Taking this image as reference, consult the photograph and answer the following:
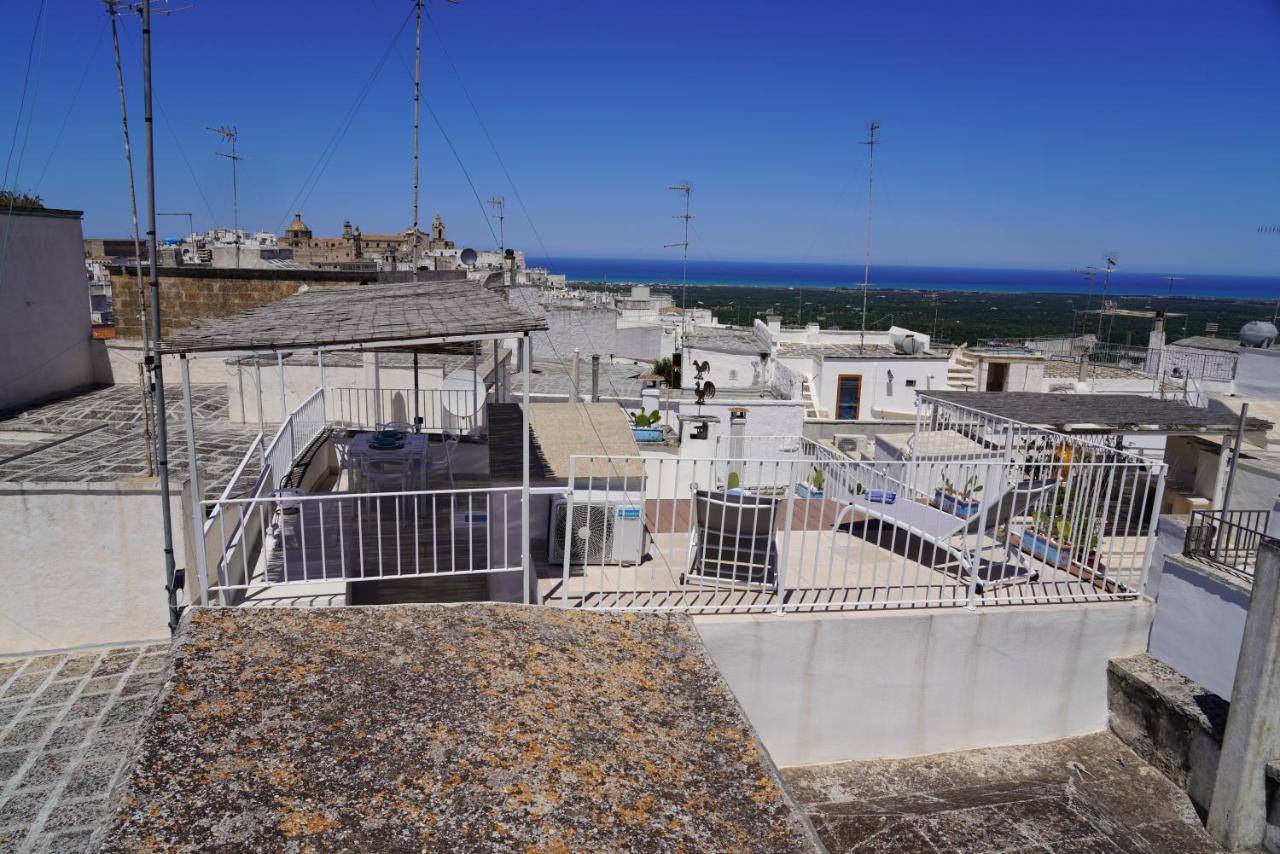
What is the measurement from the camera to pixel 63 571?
586 centimetres

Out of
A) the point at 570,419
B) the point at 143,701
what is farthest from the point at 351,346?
the point at 570,419

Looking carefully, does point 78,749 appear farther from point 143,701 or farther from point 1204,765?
point 1204,765

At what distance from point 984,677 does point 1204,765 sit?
154cm

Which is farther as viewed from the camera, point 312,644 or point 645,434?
point 645,434

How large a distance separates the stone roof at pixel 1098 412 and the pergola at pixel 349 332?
6634 millimetres

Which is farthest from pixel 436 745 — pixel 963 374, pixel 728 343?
pixel 963 374

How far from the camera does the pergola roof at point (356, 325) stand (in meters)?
4.67

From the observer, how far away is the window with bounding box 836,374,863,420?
24203 mm

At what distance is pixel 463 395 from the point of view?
32.0 feet

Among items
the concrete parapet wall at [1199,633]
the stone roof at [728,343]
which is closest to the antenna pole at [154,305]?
the concrete parapet wall at [1199,633]

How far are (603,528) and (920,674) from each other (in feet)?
8.70

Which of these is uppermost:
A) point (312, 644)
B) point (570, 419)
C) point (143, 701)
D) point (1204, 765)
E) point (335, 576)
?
point (570, 419)

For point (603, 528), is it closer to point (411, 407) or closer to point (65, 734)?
point (65, 734)

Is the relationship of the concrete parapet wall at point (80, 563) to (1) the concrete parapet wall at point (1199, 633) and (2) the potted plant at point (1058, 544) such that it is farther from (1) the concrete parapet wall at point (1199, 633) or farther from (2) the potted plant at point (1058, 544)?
(1) the concrete parapet wall at point (1199, 633)
